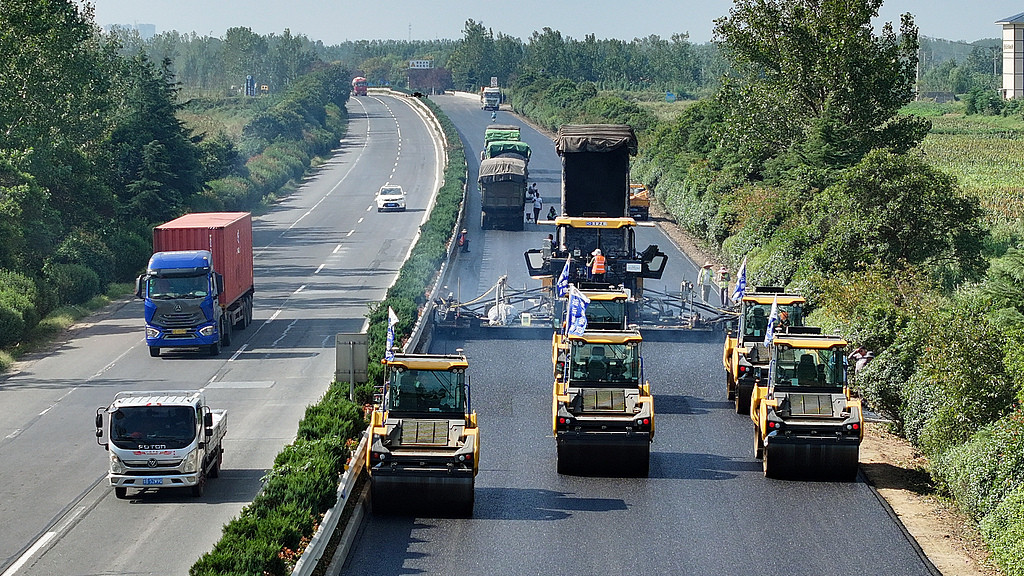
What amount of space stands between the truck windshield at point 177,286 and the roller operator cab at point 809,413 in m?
18.3

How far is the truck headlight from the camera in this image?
2192cm

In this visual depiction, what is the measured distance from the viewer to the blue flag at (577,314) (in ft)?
81.7

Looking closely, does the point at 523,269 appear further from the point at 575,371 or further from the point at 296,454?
the point at 296,454

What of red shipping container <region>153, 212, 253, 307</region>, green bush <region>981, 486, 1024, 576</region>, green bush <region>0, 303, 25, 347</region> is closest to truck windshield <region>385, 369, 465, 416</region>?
green bush <region>981, 486, 1024, 576</region>

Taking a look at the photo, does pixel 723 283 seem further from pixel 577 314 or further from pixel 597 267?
pixel 577 314

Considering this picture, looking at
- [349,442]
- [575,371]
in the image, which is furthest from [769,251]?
[349,442]

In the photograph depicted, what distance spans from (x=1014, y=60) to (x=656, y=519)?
148106 mm

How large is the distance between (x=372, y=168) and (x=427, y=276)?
5665 centimetres

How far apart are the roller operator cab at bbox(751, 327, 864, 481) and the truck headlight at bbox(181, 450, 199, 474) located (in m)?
10.4

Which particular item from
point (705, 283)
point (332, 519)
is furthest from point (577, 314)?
point (705, 283)

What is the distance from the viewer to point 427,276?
155 ft

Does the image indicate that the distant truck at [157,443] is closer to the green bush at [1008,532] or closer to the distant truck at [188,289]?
the green bush at [1008,532]

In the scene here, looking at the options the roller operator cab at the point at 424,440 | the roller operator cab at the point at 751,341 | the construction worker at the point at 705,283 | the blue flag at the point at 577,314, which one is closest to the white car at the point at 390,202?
the construction worker at the point at 705,283

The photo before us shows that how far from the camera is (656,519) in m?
20.9
